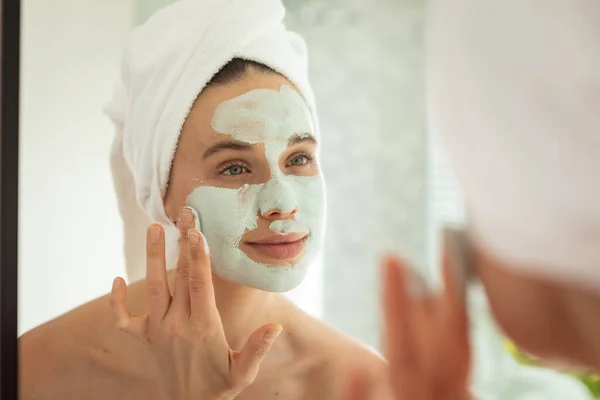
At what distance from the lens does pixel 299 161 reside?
2.31 ft

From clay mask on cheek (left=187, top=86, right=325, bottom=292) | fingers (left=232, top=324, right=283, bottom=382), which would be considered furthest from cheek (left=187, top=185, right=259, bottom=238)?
fingers (left=232, top=324, right=283, bottom=382)

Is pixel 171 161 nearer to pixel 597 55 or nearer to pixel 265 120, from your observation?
pixel 265 120

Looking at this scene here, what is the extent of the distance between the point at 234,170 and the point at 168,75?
152mm

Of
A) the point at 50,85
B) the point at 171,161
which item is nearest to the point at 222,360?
the point at 171,161

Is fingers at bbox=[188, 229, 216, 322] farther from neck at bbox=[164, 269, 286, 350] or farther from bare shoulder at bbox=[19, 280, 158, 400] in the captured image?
bare shoulder at bbox=[19, 280, 158, 400]

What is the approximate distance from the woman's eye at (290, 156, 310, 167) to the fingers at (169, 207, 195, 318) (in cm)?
15

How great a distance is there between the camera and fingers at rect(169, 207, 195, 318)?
0.75 meters

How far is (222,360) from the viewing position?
737 millimetres

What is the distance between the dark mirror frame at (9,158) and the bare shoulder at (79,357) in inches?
2.1

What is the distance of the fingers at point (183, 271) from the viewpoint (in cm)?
75

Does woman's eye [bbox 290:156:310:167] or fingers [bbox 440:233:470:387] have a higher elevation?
woman's eye [bbox 290:156:310:167]

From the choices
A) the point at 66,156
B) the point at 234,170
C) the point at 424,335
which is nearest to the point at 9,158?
the point at 66,156

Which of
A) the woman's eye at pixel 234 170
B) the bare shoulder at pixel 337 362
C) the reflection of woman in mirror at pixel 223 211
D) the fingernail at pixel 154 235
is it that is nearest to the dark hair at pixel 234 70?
the reflection of woman in mirror at pixel 223 211

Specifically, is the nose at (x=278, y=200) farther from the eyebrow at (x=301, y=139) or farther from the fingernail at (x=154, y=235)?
the fingernail at (x=154, y=235)
